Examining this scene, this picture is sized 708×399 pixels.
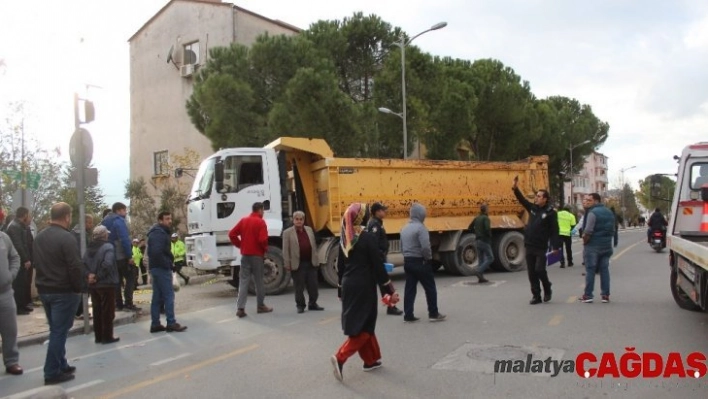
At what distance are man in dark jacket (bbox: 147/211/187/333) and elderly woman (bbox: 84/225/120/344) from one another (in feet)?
2.04

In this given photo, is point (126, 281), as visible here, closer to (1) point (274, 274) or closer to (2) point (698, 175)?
(1) point (274, 274)

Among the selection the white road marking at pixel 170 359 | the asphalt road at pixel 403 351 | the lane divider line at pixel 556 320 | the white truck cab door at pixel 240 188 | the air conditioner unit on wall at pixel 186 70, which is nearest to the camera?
the asphalt road at pixel 403 351

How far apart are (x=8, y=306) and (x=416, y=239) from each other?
16.0 feet

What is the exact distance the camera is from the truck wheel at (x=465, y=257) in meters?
14.2

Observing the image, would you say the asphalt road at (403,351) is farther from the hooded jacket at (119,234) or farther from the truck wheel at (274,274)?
the truck wheel at (274,274)

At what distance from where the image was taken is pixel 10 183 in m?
15.0

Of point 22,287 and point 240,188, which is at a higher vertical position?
point 240,188

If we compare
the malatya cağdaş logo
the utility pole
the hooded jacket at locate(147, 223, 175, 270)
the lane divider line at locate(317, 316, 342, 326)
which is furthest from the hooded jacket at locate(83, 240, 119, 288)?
the malatya cağdaş logo

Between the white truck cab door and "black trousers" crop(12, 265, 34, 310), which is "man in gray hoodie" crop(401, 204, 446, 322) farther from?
"black trousers" crop(12, 265, 34, 310)

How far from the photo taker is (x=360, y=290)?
5.69 metres

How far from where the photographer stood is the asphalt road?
5129mm

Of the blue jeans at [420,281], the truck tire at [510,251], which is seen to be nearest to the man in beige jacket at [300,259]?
the blue jeans at [420,281]

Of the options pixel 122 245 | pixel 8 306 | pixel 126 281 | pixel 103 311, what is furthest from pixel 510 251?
pixel 8 306

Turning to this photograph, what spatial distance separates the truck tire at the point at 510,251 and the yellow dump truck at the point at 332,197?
0.03 m
